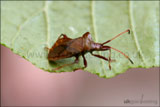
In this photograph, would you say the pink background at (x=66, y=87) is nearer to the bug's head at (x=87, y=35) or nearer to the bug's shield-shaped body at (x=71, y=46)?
the bug's shield-shaped body at (x=71, y=46)

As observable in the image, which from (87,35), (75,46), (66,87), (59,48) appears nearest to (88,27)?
(87,35)

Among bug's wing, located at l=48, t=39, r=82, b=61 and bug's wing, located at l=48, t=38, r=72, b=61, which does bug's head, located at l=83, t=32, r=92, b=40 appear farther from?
bug's wing, located at l=48, t=38, r=72, b=61

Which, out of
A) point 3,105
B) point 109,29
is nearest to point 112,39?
point 109,29

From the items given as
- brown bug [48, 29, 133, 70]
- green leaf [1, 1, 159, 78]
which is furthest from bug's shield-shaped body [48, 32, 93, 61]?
green leaf [1, 1, 159, 78]

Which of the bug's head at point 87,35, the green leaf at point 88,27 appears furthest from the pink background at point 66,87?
the bug's head at point 87,35

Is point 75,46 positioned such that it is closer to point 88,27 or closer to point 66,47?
point 66,47

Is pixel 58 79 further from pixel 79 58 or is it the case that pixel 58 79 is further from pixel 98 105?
pixel 79 58
